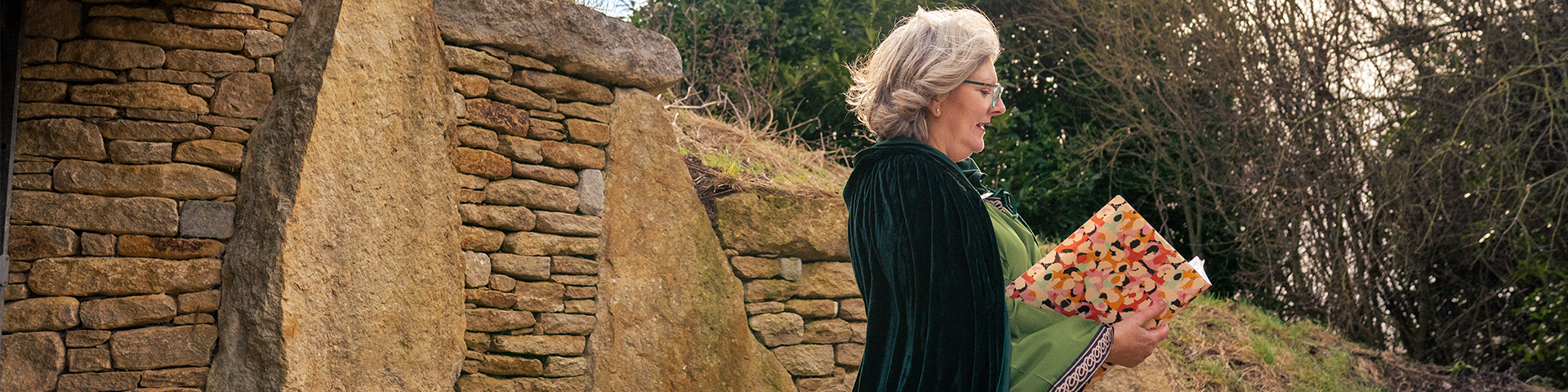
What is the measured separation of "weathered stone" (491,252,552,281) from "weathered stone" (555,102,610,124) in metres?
0.56

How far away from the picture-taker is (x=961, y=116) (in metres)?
2.29

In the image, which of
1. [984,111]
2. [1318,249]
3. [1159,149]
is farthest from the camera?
[1159,149]

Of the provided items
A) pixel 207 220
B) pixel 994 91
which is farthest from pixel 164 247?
pixel 994 91

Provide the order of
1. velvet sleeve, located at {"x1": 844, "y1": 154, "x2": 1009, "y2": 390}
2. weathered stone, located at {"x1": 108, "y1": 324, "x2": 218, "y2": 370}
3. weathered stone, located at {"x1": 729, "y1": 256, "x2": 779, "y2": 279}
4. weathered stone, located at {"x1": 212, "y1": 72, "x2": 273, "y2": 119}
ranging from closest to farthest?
velvet sleeve, located at {"x1": 844, "y1": 154, "x2": 1009, "y2": 390}
weathered stone, located at {"x1": 108, "y1": 324, "x2": 218, "y2": 370}
weathered stone, located at {"x1": 212, "y1": 72, "x2": 273, "y2": 119}
weathered stone, located at {"x1": 729, "y1": 256, "x2": 779, "y2": 279}

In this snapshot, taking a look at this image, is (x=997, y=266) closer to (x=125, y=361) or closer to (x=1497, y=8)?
(x=125, y=361)

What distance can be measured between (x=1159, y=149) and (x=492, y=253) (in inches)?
221

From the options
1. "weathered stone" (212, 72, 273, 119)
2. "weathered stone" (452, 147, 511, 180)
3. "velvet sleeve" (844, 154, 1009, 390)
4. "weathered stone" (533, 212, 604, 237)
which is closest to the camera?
"velvet sleeve" (844, 154, 1009, 390)

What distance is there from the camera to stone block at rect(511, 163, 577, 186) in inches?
149

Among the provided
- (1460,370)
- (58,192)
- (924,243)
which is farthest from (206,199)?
(1460,370)

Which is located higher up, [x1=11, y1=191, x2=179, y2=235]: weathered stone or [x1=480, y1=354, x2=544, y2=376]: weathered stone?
[x1=11, y1=191, x2=179, y2=235]: weathered stone

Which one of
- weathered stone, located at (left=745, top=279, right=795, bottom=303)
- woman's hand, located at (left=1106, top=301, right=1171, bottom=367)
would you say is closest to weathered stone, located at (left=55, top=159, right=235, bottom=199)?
weathered stone, located at (left=745, top=279, right=795, bottom=303)

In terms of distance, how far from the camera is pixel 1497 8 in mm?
6039

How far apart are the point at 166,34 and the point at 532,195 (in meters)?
1.26

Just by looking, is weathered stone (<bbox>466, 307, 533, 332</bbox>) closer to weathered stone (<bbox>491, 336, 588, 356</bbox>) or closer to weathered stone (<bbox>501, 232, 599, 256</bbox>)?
weathered stone (<bbox>491, 336, 588, 356</bbox>)
